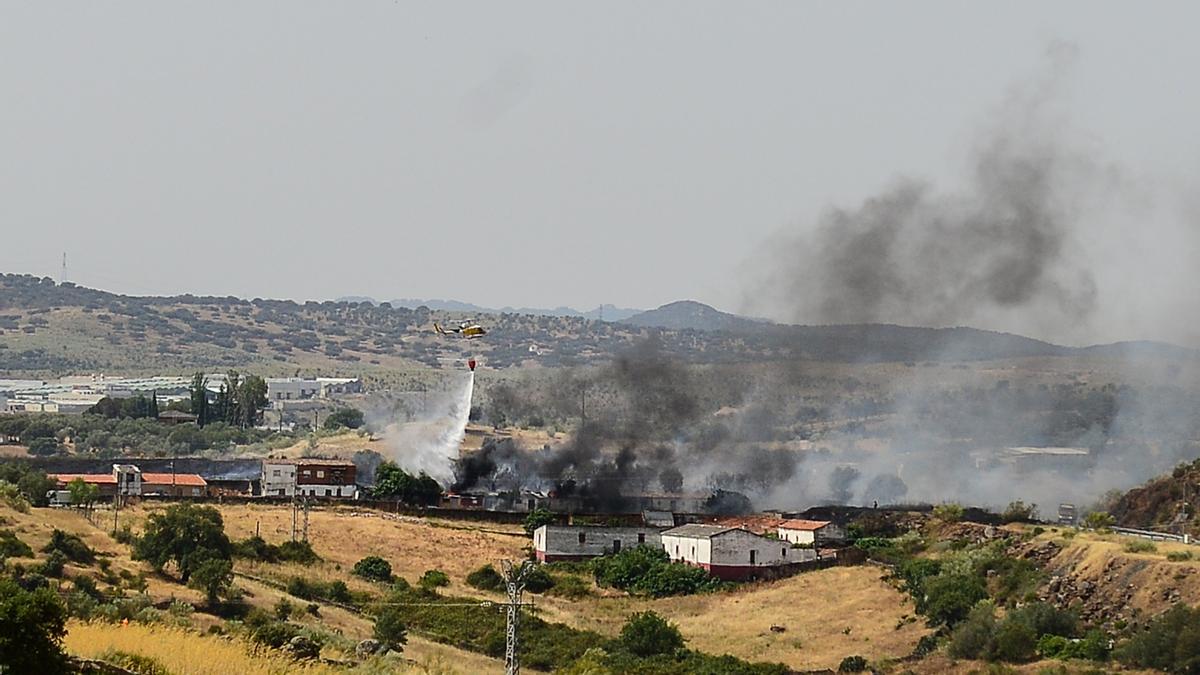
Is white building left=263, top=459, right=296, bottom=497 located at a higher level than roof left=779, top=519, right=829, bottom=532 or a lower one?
higher

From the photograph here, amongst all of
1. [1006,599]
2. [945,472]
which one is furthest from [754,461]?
[1006,599]

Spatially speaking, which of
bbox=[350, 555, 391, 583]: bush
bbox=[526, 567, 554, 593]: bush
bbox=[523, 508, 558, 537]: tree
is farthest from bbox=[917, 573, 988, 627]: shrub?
bbox=[523, 508, 558, 537]: tree

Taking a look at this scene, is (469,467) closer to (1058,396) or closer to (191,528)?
(191,528)

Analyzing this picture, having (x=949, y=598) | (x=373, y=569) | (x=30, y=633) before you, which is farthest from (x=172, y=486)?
(x=30, y=633)

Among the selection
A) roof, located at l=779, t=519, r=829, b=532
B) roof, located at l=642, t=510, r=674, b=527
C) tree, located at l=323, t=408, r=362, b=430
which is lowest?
roof, located at l=642, t=510, r=674, b=527

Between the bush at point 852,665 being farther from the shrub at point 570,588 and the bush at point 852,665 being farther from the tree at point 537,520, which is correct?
the tree at point 537,520

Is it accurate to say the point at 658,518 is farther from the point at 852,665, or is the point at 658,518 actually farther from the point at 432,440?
the point at 852,665

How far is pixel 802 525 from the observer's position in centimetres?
7588

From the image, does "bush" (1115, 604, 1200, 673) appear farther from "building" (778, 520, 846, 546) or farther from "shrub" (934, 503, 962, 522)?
"shrub" (934, 503, 962, 522)

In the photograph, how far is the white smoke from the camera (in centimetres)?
10075

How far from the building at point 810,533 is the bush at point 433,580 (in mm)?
16956

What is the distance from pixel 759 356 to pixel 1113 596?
8721 cm

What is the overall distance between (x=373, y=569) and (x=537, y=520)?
1797 cm

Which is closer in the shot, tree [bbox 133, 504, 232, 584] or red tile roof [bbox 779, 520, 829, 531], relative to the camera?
tree [bbox 133, 504, 232, 584]
